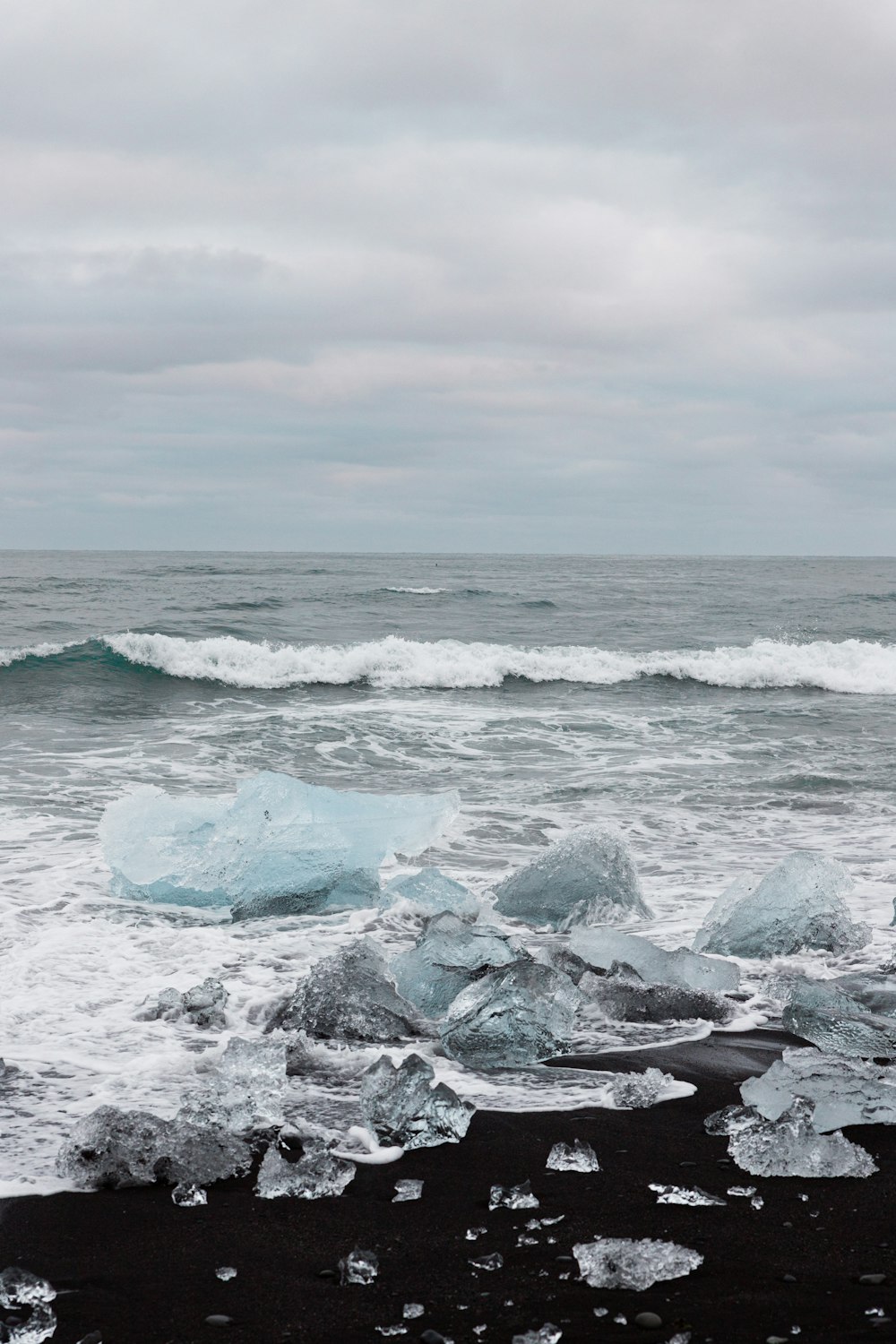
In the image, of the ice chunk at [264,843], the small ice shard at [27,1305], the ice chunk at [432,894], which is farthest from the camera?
the ice chunk at [264,843]

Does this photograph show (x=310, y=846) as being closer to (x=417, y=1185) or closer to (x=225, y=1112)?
(x=225, y=1112)

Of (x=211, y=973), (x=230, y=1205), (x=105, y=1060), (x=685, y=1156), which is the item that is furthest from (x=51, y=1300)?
(x=211, y=973)

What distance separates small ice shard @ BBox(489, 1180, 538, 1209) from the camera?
2.67m

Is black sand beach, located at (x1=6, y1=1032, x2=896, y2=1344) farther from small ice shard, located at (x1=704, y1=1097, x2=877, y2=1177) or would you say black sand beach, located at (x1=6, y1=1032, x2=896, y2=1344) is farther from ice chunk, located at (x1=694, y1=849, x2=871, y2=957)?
ice chunk, located at (x1=694, y1=849, x2=871, y2=957)

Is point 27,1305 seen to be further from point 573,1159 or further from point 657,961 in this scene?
point 657,961

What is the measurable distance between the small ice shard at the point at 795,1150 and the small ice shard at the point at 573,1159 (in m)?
0.41

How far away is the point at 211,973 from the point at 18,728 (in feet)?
29.4

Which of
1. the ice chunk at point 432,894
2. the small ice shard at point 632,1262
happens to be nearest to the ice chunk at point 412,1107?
the small ice shard at point 632,1262

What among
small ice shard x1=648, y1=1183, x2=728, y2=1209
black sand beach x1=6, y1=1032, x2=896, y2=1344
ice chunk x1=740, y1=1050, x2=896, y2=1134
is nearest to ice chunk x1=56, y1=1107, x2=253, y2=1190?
black sand beach x1=6, y1=1032, x2=896, y2=1344

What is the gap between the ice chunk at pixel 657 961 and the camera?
4477 mm

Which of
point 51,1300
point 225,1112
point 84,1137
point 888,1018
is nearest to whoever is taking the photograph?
point 51,1300

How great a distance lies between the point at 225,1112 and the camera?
310 cm

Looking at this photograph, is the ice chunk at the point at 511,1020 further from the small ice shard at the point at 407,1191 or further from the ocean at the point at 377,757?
the small ice shard at the point at 407,1191

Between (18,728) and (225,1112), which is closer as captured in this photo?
(225,1112)
